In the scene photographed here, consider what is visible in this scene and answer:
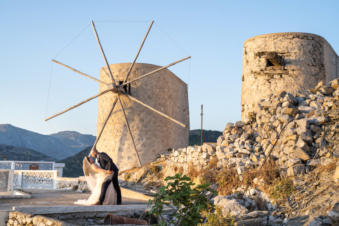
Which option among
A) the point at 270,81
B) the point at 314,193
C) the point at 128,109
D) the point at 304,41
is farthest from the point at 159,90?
the point at 314,193

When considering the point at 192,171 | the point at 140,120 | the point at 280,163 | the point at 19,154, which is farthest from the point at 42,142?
the point at 280,163

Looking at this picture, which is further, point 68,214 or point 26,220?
point 68,214

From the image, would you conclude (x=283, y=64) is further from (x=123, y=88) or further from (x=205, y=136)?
(x=205, y=136)

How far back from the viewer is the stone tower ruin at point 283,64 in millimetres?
10383

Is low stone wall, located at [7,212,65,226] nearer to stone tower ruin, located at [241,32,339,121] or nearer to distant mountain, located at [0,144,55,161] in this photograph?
stone tower ruin, located at [241,32,339,121]

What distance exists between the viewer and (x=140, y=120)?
12.7 m

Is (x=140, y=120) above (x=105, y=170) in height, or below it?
above

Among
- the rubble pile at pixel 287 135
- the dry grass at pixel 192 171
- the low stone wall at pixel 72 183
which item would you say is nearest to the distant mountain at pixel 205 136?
the low stone wall at pixel 72 183

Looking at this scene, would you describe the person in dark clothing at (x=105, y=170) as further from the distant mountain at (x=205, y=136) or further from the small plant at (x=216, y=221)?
the distant mountain at (x=205, y=136)

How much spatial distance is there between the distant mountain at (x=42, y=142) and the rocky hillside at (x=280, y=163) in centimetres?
4773

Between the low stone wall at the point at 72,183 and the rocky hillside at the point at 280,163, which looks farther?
the low stone wall at the point at 72,183

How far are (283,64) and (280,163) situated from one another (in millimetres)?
4465

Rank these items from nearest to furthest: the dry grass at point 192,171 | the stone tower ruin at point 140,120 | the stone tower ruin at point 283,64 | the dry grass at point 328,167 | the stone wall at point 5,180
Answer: the dry grass at point 328,167 < the dry grass at point 192,171 < the stone tower ruin at point 283,64 < the stone wall at point 5,180 < the stone tower ruin at point 140,120

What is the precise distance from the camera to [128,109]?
42.0 feet
